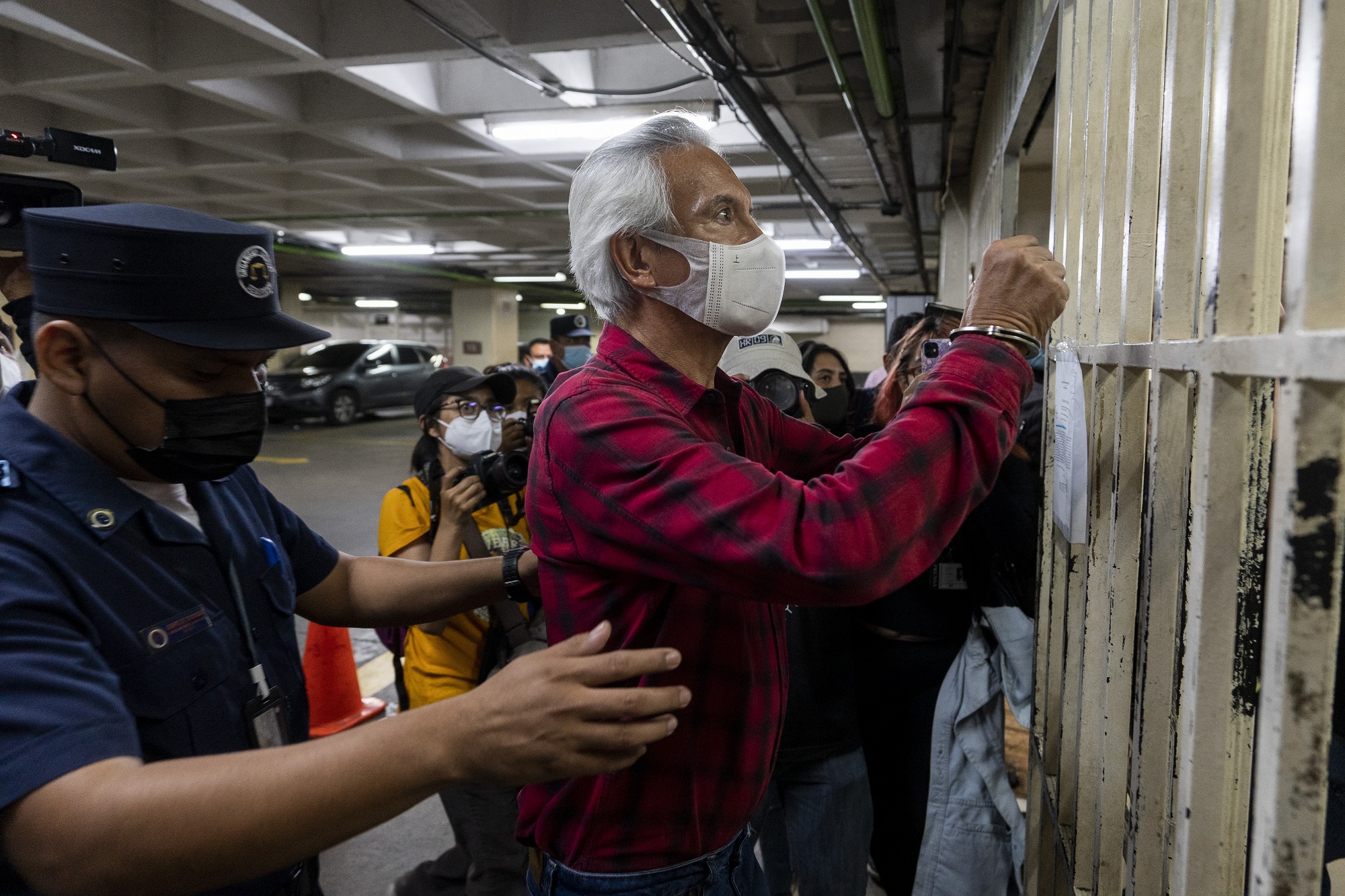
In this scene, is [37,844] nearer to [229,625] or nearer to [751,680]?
[229,625]

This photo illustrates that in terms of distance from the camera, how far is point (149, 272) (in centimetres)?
113

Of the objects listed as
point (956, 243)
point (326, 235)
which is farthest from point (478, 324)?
point (956, 243)

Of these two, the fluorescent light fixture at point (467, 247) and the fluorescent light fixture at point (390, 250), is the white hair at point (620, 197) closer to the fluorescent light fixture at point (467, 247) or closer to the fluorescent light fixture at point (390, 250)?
the fluorescent light fixture at point (467, 247)

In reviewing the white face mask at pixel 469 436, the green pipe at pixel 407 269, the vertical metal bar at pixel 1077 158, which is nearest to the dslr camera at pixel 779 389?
the white face mask at pixel 469 436

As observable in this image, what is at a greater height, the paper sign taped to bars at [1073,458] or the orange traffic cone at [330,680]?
the paper sign taped to bars at [1073,458]

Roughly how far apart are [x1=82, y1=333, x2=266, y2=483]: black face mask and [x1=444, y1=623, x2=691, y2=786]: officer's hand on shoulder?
617mm

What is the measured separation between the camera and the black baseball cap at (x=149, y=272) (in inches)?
43.8

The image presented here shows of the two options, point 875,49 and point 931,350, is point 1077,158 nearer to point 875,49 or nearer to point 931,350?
point 931,350

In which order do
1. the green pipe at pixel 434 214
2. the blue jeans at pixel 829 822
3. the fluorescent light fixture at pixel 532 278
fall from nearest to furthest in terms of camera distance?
1. the blue jeans at pixel 829 822
2. the green pipe at pixel 434 214
3. the fluorescent light fixture at pixel 532 278

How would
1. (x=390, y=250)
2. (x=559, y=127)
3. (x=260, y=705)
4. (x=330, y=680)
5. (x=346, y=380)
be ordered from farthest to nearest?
(x=346, y=380) < (x=390, y=250) < (x=559, y=127) < (x=330, y=680) < (x=260, y=705)

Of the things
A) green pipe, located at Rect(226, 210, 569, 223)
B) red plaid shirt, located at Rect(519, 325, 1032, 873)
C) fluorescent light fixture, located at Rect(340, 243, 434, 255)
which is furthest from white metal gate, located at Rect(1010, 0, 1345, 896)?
fluorescent light fixture, located at Rect(340, 243, 434, 255)

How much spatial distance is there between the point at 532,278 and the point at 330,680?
15.0 meters

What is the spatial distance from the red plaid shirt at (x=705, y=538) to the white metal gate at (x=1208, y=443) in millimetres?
231

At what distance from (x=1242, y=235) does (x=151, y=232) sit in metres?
1.30
